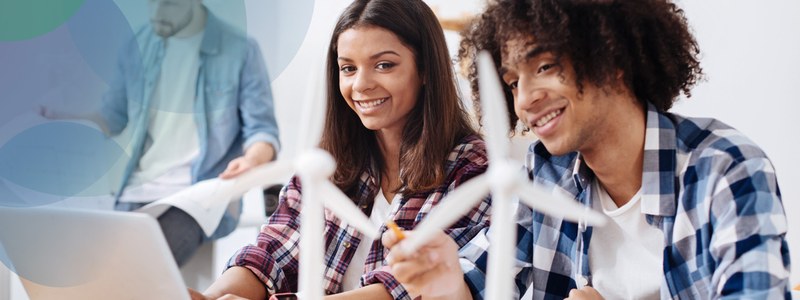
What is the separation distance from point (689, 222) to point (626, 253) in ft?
0.37

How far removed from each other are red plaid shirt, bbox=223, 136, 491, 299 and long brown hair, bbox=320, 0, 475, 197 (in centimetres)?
2

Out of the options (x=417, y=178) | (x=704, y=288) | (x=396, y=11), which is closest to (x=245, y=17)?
(x=396, y=11)

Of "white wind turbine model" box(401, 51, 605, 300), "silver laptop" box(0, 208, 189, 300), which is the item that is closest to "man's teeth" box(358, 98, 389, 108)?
"silver laptop" box(0, 208, 189, 300)

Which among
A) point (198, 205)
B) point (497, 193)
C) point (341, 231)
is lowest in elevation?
point (198, 205)

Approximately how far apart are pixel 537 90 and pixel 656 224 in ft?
0.74

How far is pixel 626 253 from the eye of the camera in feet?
3.48

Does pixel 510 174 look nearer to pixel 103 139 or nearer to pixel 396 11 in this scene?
pixel 396 11

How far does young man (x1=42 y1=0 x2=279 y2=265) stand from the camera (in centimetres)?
194

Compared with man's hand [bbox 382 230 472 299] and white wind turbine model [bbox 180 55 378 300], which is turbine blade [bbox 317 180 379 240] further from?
man's hand [bbox 382 230 472 299]

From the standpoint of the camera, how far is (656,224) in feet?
3.36

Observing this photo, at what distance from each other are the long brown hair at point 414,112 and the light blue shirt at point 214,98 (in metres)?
0.64
